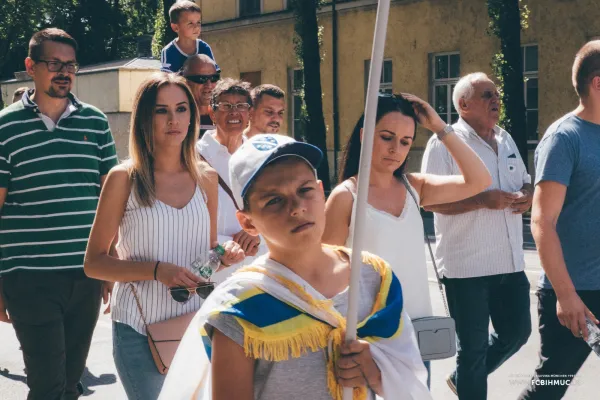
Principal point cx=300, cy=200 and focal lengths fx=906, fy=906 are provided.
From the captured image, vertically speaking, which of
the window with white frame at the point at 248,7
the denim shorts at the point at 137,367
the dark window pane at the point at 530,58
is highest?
the window with white frame at the point at 248,7

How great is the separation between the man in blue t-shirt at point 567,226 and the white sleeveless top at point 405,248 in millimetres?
652

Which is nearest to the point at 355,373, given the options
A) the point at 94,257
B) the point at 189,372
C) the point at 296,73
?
the point at 189,372

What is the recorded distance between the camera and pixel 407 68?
23.9m

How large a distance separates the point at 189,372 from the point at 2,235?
2.43m

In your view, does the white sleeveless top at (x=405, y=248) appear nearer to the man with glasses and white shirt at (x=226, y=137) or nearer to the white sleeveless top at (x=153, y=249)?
the white sleeveless top at (x=153, y=249)

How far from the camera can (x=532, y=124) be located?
21.5 metres

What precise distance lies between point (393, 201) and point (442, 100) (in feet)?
64.8

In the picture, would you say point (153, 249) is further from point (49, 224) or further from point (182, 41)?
point (182, 41)

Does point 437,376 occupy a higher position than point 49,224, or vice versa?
point 49,224

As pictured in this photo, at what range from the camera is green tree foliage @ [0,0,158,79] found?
4300 centimetres

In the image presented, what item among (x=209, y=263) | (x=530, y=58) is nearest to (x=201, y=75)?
(x=209, y=263)

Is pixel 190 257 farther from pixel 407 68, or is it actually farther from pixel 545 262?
pixel 407 68

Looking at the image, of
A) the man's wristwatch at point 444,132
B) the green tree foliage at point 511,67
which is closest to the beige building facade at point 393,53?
the green tree foliage at point 511,67

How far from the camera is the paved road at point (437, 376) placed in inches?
233
